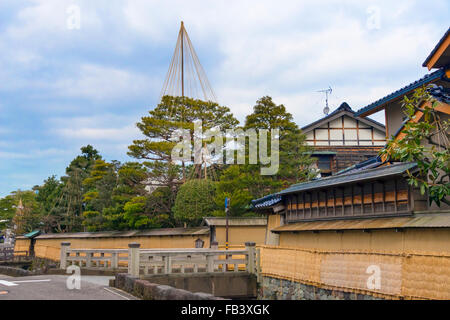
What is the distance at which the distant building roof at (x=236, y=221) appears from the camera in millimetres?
32000

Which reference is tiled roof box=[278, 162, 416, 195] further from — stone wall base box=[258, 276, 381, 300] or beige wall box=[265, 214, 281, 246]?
stone wall base box=[258, 276, 381, 300]

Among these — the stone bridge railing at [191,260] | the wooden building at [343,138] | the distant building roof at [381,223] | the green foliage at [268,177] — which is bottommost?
the stone bridge railing at [191,260]

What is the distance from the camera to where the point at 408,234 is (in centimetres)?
1562

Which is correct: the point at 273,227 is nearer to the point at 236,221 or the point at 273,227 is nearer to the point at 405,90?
the point at 236,221

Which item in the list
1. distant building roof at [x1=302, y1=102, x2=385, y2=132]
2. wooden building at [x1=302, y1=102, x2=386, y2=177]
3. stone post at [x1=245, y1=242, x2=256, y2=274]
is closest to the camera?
stone post at [x1=245, y1=242, x2=256, y2=274]

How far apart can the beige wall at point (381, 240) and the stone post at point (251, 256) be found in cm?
254

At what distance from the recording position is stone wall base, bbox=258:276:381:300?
14.5m

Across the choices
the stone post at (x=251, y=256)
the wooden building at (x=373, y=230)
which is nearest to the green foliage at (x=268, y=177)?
the wooden building at (x=373, y=230)

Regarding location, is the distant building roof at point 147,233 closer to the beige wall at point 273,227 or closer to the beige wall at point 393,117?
the beige wall at point 273,227

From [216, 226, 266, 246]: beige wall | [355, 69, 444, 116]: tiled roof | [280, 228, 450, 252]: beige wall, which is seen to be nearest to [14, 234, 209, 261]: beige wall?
[216, 226, 266, 246]: beige wall

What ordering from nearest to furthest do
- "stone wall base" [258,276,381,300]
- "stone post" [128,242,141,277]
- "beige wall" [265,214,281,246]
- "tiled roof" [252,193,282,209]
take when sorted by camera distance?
"stone wall base" [258,276,381,300]
"stone post" [128,242,141,277]
"tiled roof" [252,193,282,209]
"beige wall" [265,214,281,246]

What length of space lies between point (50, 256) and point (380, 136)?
3186 centimetres

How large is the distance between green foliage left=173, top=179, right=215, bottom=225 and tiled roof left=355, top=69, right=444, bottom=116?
1619cm

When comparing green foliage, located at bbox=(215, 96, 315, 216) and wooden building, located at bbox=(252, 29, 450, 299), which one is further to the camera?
green foliage, located at bbox=(215, 96, 315, 216)
